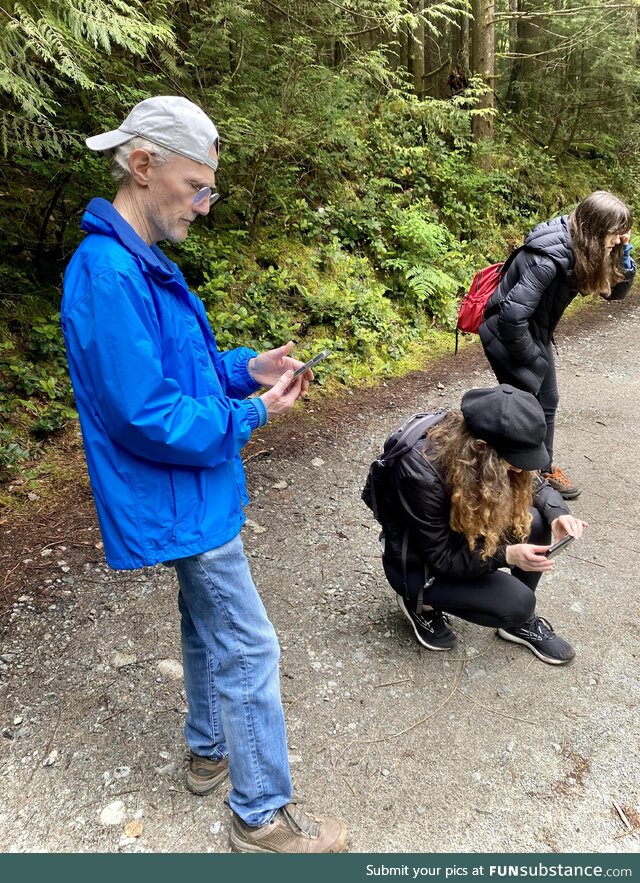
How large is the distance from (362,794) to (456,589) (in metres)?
0.97

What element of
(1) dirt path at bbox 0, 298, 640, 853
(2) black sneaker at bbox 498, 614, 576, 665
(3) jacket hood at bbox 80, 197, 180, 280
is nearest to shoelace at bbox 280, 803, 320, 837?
(1) dirt path at bbox 0, 298, 640, 853

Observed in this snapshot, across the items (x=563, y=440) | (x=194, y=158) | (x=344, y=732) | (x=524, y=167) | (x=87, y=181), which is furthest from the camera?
(x=524, y=167)

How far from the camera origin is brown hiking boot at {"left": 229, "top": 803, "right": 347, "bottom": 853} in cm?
219

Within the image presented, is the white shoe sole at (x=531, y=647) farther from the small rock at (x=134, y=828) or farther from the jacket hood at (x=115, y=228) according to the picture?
the jacket hood at (x=115, y=228)

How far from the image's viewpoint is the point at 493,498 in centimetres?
257

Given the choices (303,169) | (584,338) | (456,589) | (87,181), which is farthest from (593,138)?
(456,589)

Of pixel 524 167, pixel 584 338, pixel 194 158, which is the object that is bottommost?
pixel 584 338

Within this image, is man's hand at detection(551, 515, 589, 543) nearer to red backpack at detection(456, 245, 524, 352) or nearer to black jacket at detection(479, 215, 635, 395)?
black jacket at detection(479, 215, 635, 395)

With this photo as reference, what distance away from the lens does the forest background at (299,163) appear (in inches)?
188

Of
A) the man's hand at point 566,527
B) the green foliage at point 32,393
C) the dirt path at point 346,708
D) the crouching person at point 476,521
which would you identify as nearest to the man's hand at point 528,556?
the crouching person at point 476,521

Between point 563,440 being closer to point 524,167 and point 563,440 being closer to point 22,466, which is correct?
point 22,466

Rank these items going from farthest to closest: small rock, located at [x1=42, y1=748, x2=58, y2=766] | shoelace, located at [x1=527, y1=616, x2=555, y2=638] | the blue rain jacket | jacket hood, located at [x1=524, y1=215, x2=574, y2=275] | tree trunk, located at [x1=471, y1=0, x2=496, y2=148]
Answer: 1. tree trunk, located at [x1=471, y1=0, x2=496, y2=148]
2. jacket hood, located at [x1=524, y1=215, x2=574, y2=275]
3. shoelace, located at [x1=527, y1=616, x2=555, y2=638]
4. small rock, located at [x1=42, y1=748, x2=58, y2=766]
5. the blue rain jacket

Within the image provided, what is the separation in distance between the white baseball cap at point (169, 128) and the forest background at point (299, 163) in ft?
7.19

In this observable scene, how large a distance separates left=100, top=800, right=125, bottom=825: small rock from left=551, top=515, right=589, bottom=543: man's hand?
7.27 ft
